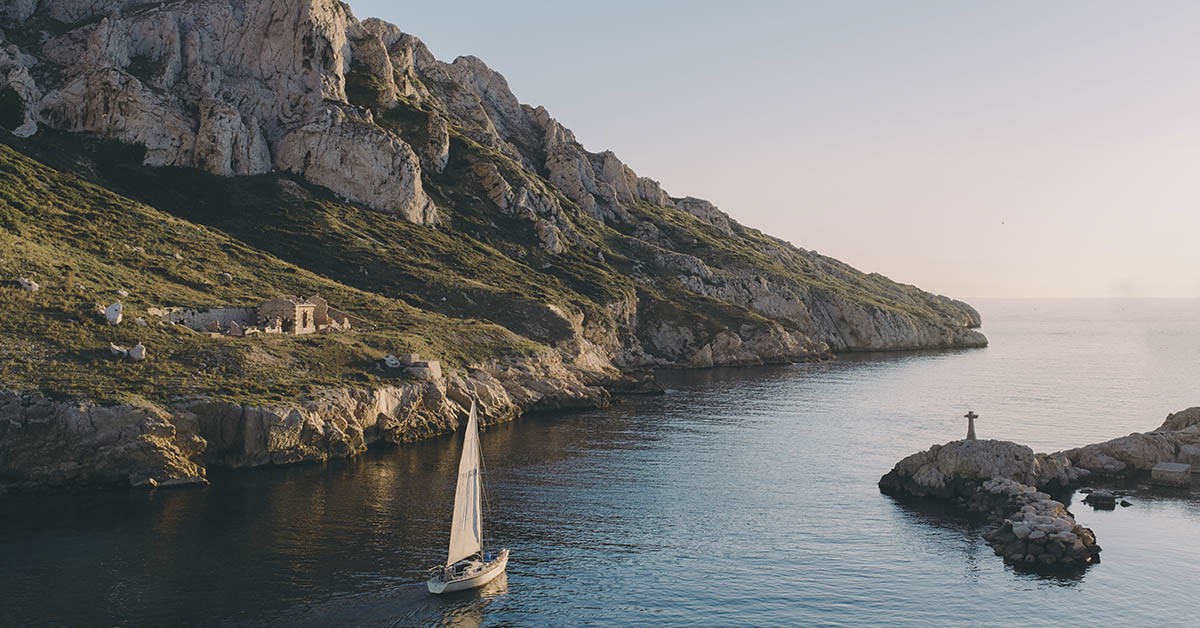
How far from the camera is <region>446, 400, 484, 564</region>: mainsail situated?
54.5m

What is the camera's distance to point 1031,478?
8094cm

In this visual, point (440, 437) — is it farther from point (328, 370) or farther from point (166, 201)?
point (166, 201)

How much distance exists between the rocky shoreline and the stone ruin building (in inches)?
2944

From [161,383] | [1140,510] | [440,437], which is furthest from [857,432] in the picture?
[161,383]

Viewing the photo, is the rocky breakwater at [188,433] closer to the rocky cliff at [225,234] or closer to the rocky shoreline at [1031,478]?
the rocky cliff at [225,234]

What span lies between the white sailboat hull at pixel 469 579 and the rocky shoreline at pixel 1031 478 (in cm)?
3662

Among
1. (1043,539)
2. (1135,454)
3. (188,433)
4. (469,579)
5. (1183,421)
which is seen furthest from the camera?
(1183,421)

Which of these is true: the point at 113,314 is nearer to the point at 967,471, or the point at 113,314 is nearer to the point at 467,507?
the point at 467,507

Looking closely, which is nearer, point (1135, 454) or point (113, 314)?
point (1135, 454)

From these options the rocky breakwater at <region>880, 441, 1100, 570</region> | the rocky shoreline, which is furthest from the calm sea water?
the rocky shoreline

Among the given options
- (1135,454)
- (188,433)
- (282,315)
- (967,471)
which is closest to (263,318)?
(282,315)

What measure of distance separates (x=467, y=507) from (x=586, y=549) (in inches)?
439

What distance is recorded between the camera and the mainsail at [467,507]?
54531mm

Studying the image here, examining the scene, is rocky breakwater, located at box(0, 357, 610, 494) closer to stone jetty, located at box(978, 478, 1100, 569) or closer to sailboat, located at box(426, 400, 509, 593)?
sailboat, located at box(426, 400, 509, 593)
